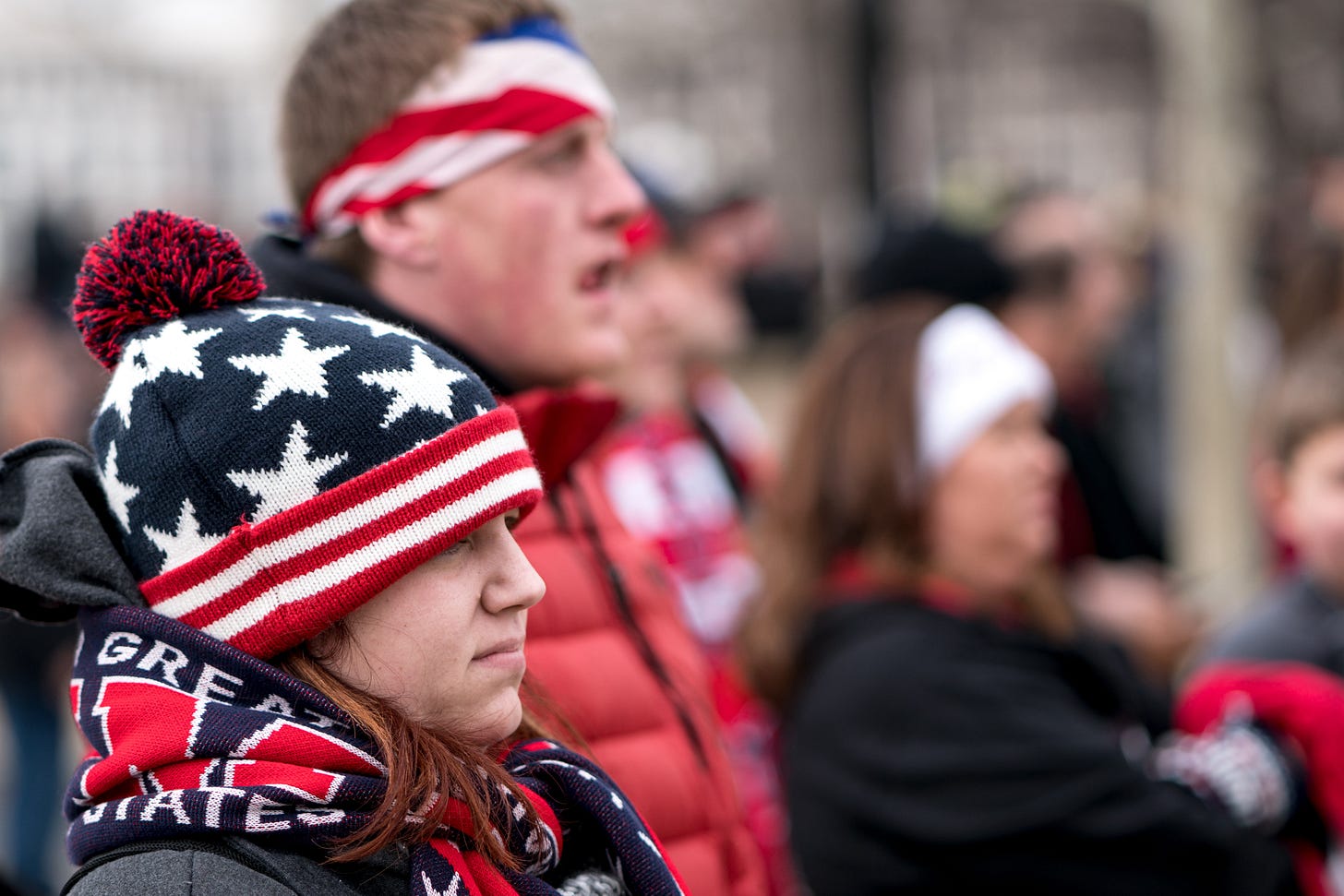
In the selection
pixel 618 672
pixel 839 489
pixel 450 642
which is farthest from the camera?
pixel 839 489

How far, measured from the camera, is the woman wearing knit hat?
4.50 ft

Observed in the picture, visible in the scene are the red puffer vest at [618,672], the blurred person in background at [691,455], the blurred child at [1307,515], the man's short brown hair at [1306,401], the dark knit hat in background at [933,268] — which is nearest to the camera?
the red puffer vest at [618,672]

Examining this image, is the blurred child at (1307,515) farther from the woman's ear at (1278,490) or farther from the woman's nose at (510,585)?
the woman's nose at (510,585)

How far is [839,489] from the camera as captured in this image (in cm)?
309

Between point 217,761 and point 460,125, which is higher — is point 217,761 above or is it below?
below

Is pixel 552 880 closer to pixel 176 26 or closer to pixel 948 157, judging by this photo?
pixel 948 157

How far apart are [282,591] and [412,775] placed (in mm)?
201

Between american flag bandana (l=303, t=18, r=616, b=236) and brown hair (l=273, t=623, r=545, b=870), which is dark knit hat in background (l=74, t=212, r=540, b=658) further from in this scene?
american flag bandana (l=303, t=18, r=616, b=236)

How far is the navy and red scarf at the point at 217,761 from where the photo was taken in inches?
53.2

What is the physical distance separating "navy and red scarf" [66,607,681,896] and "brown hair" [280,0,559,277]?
87cm

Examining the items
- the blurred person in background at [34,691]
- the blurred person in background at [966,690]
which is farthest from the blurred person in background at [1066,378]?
the blurred person in background at [34,691]

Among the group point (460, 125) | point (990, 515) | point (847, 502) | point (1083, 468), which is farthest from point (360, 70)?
point (1083, 468)

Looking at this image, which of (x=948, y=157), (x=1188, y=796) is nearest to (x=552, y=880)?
(x=1188, y=796)

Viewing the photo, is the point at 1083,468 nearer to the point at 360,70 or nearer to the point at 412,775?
the point at 360,70
